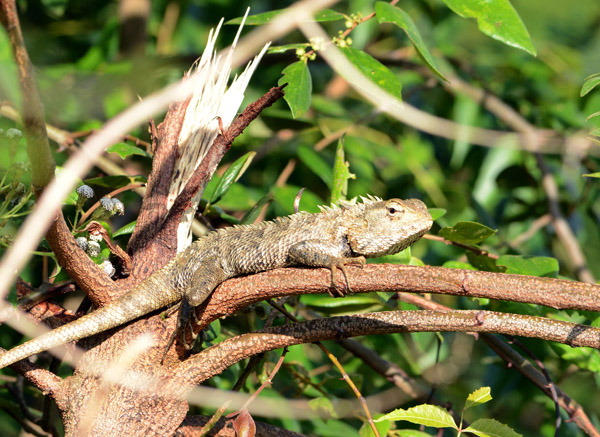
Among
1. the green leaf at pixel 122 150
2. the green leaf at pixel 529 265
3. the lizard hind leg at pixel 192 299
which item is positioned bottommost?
the green leaf at pixel 529 265

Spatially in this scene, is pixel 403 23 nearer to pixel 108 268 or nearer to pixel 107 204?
pixel 107 204

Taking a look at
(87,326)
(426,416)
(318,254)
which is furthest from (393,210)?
(87,326)

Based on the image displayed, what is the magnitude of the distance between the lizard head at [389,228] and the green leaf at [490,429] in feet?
3.49

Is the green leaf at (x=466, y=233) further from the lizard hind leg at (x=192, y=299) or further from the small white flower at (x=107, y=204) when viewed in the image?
the small white flower at (x=107, y=204)

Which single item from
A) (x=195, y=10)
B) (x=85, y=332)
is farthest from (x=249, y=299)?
(x=195, y=10)

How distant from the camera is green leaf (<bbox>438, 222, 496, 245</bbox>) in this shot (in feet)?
9.32

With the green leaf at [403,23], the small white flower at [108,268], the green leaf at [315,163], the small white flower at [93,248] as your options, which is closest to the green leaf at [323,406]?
the small white flower at [108,268]

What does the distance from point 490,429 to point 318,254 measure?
106 cm

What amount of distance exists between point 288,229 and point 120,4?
306cm

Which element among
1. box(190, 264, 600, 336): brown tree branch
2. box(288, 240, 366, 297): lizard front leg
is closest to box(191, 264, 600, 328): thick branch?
box(190, 264, 600, 336): brown tree branch

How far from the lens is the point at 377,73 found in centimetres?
264

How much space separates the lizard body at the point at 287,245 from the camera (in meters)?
2.64

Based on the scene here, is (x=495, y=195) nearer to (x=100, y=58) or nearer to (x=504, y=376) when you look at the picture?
(x=504, y=376)

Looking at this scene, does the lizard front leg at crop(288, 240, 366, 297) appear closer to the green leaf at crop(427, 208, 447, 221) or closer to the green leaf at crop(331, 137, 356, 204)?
the green leaf at crop(331, 137, 356, 204)
